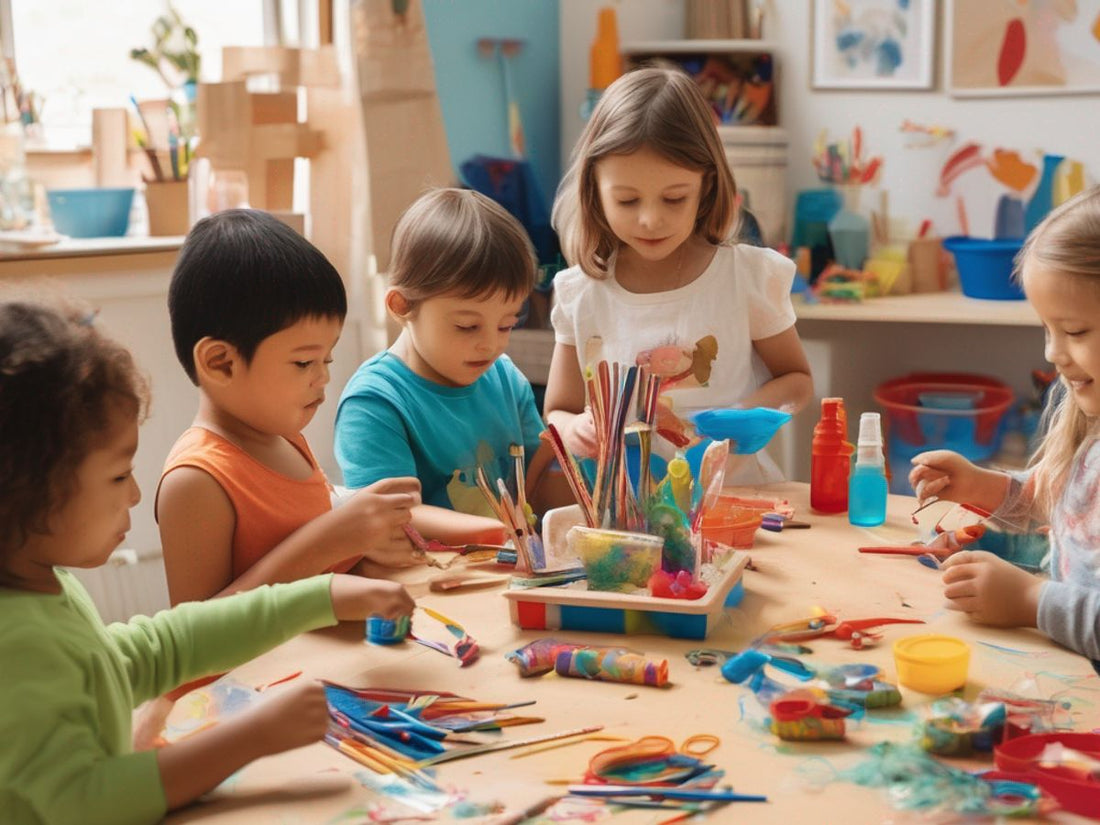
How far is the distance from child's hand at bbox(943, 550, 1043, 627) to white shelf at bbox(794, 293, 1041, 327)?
181 centimetres

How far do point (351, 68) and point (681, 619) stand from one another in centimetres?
195

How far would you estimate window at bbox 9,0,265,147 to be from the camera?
2.60m

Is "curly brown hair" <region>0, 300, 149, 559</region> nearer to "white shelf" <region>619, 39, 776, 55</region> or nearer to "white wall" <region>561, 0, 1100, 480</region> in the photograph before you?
"white wall" <region>561, 0, 1100, 480</region>

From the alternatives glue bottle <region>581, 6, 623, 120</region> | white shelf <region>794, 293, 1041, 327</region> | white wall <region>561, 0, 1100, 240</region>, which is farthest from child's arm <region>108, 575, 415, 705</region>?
white wall <region>561, 0, 1100, 240</region>

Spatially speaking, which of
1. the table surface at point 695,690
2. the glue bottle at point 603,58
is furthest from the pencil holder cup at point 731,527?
the glue bottle at point 603,58

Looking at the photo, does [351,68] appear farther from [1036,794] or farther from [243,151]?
[1036,794]

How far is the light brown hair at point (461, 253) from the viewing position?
160 cm

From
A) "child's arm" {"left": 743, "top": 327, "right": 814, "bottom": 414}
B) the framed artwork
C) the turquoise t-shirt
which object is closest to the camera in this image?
the turquoise t-shirt

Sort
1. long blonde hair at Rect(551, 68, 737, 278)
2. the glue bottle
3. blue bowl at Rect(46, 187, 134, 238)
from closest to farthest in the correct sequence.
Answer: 1. long blonde hair at Rect(551, 68, 737, 278)
2. blue bowl at Rect(46, 187, 134, 238)
3. the glue bottle

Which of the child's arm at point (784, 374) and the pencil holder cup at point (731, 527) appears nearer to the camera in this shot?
the pencil holder cup at point (731, 527)

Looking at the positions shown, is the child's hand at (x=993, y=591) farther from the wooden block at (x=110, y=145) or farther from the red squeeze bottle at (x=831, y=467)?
the wooden block at (x=110, y=145)

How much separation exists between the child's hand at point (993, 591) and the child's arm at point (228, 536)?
551 mm

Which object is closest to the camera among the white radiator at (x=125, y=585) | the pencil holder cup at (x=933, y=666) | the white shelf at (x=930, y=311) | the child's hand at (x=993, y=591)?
the pencil holder cup at (x=933, y=666)

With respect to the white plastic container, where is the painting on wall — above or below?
above
